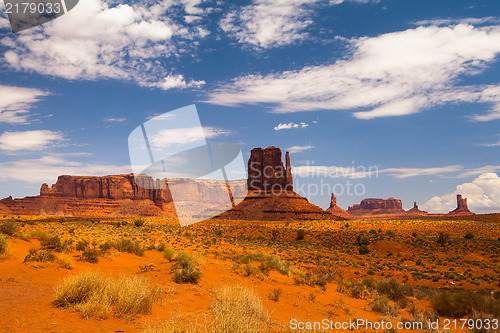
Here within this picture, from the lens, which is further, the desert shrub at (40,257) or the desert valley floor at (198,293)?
the desert shrub at (40,257)

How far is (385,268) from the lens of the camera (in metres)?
22.9

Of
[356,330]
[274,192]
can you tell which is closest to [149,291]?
[356,330]

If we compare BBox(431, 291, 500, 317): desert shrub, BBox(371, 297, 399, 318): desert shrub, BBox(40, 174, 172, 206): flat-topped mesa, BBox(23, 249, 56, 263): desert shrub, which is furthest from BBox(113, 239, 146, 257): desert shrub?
BBox(40, 174, 172, 206): flat-topped mesa

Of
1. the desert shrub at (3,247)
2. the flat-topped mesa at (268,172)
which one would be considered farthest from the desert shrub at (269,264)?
the flat-topped mesa at (268,172)

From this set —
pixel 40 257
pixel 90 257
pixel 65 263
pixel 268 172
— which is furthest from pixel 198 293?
pixel 268 172

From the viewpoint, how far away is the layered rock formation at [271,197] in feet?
283

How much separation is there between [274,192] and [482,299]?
313 feet

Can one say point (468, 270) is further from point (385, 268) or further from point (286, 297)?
point (286, 297)

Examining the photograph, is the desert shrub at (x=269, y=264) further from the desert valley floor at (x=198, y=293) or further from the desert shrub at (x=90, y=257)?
the desert shrub at (x=90, y=257)

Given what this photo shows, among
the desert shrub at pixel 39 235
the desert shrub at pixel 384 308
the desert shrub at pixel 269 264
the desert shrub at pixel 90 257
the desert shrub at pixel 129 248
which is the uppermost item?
the desert shrub at pixel 39 235

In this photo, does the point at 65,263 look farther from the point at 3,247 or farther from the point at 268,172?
the point at 268,172

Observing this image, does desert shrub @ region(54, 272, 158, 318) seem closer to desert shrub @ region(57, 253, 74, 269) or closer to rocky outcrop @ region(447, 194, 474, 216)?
desert shrub @ region(57, 253, 74, 269)

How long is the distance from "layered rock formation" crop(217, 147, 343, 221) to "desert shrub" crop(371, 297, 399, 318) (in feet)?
234

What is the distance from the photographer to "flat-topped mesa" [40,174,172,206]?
5138 inches
